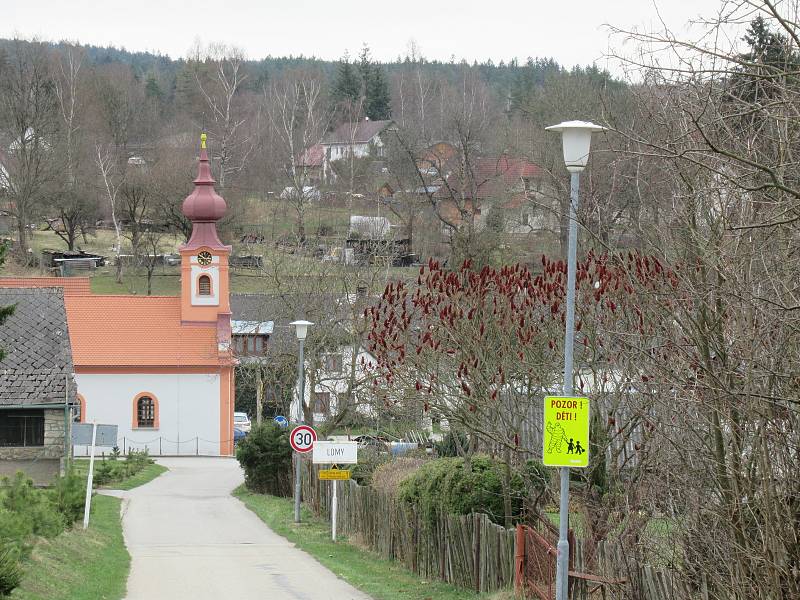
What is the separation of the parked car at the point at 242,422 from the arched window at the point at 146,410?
4285 mm

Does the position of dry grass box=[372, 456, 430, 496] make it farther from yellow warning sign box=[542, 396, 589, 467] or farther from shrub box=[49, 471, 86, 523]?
yellow warning sign box=[542, 396, 589, 467]

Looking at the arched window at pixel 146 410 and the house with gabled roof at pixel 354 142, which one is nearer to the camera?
the arched window at pixel 146 410

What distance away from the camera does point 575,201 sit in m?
11.2

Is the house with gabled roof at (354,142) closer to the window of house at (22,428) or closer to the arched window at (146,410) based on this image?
the arched window at (146,410)

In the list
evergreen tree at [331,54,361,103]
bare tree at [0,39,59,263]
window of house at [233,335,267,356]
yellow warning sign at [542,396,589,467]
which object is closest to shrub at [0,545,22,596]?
yellow warning sign at [542,396,589,467]

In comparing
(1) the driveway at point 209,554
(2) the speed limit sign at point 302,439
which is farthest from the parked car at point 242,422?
(2) the speed limit sign at point 302,439

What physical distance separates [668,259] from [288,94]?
79.0m

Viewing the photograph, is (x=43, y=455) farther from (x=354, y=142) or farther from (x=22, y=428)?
(x=354, y=142)

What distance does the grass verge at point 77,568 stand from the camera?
48.4 feet

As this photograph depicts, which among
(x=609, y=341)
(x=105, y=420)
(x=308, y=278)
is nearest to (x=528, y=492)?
(x=609, y=341)

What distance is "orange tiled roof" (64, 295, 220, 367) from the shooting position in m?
54.7

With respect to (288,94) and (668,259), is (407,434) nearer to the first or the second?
(668,259)

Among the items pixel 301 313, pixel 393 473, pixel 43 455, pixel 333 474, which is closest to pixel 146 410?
pixel 301 313

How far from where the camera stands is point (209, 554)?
22344 millimetres
